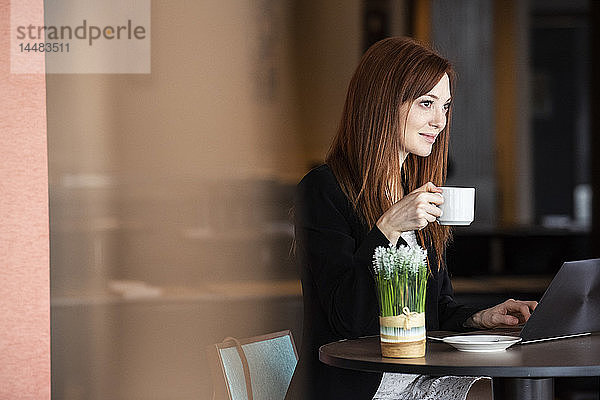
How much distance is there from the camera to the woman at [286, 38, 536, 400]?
1.85 metres

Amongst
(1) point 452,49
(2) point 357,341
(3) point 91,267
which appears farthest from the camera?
(1) point 452,49

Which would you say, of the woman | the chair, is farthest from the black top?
the chair

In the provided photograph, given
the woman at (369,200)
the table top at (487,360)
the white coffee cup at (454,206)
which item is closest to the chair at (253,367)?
the woman at (369,200)

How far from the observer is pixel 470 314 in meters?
2.03

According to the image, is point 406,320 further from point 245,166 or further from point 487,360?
point 245,166

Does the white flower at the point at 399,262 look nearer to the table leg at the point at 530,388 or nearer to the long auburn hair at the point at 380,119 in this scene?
the table leg at the point at 530,388

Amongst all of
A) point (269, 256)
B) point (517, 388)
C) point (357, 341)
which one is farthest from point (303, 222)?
point (269, 256)

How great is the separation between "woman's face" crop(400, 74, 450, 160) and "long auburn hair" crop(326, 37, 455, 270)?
11 mm

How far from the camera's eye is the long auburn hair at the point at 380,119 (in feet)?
6.54

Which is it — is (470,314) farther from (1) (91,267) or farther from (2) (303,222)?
(1) (91,267)

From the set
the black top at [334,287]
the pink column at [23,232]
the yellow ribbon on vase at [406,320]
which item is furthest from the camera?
the pink column at [23,232]

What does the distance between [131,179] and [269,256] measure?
792mm

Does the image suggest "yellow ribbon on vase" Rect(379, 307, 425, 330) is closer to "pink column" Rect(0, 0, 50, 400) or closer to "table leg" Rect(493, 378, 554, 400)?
"table leg" Rect(493, 378, 554, 400)

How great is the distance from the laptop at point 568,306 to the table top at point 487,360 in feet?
0.10
